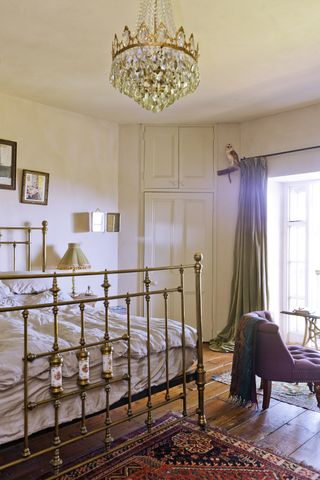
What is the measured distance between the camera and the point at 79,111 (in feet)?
14.6

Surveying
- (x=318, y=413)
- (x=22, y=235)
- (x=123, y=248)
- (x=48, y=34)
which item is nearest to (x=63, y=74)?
(x=48, y=34)

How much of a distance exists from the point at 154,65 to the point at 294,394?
2809mm

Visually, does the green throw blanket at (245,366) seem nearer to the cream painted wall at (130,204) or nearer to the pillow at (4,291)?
the pillow at (4,291)

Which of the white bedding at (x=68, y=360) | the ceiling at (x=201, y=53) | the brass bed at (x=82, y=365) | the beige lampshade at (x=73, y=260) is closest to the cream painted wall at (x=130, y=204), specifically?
the ceiling at (x=201, y=53)

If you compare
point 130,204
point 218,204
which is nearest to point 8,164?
point 130,204

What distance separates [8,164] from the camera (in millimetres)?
3914

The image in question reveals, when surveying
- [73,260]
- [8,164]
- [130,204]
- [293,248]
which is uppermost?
[8,164]

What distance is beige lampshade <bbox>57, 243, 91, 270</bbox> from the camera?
13.2ft

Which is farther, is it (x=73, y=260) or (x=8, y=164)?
(x=73, y=260)

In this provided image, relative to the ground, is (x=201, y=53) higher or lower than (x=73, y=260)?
higher

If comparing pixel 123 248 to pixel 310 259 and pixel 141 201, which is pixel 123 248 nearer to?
pixel 141 201

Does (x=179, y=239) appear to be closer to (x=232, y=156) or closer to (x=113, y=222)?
(x=113, y=222)

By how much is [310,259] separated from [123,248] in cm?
234

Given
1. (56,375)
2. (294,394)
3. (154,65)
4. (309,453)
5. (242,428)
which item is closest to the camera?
(56,375)
